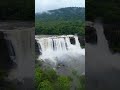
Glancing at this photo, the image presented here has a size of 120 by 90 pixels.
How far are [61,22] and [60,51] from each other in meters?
0.35

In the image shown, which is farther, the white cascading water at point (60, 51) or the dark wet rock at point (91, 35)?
the white cascading water at point (60, 51)

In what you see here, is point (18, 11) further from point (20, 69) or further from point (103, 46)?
point (103, 46)

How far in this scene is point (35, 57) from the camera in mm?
3445

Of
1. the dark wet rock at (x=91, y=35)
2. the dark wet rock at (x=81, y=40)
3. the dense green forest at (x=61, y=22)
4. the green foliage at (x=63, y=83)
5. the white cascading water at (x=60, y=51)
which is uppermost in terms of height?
the dense green forest at (x=61, y=22)

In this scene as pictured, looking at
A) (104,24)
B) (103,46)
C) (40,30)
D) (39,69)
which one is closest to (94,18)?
(104,24)

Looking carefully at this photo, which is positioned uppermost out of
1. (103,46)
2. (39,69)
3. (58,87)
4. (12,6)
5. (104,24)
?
(12,6)

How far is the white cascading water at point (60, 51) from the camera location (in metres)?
3.44

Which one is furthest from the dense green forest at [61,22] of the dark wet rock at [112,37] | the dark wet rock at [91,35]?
the dark wet rock at [112,37]

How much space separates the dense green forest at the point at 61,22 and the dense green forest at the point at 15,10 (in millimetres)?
214

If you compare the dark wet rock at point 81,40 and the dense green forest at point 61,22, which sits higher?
Result: the dense green forest at point 61,22

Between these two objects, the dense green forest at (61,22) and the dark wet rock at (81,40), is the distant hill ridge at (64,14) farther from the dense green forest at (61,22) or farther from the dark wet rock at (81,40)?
the dark wet rock at (81,40)

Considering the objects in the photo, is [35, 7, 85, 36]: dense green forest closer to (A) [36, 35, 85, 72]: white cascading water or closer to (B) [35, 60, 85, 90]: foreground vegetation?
(A) [36, 35, 85, 72]: white cascading water

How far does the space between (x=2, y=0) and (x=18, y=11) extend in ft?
0.70

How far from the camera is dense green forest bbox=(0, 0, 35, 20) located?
127 inches
